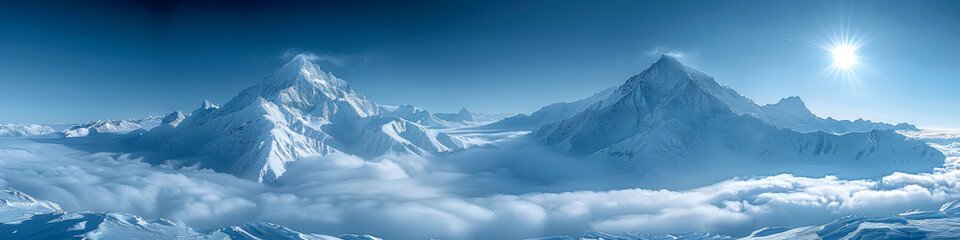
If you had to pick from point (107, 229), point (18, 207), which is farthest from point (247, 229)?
point (18, 207)

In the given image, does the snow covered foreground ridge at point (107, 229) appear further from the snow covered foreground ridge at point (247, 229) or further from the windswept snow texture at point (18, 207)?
the windswept snow texture at point (18, 207)

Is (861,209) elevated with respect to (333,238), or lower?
elevated

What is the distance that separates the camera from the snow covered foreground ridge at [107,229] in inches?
3388

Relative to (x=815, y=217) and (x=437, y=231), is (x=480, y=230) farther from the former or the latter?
(x=815, y=217)

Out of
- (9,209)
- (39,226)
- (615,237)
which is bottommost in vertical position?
(615,237)

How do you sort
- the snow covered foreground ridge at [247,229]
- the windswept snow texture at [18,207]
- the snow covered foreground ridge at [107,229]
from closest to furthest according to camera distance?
the snow covered foreground ridge at [247,229]
the snow covered foreground ridge at [107,229]
the windswept snow texture at [18,207]

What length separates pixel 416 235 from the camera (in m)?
180

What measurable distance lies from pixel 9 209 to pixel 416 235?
134091 mm

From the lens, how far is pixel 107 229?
291ft

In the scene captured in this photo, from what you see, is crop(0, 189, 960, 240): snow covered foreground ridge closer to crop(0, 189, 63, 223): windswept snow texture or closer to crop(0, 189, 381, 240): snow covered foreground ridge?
crop(0, 189, 381, 240): snow covered foreground ridge

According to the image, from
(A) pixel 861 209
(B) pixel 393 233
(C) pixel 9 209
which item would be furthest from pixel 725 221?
(C) pixel 9 209

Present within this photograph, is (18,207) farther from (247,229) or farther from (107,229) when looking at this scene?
(247,229)

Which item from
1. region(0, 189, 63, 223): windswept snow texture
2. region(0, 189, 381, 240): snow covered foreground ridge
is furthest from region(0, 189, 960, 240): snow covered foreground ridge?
region(0, 189, 63, 223): windswept snow texture

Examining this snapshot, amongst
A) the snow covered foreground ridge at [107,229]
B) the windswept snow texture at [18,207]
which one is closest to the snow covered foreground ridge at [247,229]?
the snow covered foreground ridge at [107,229]
